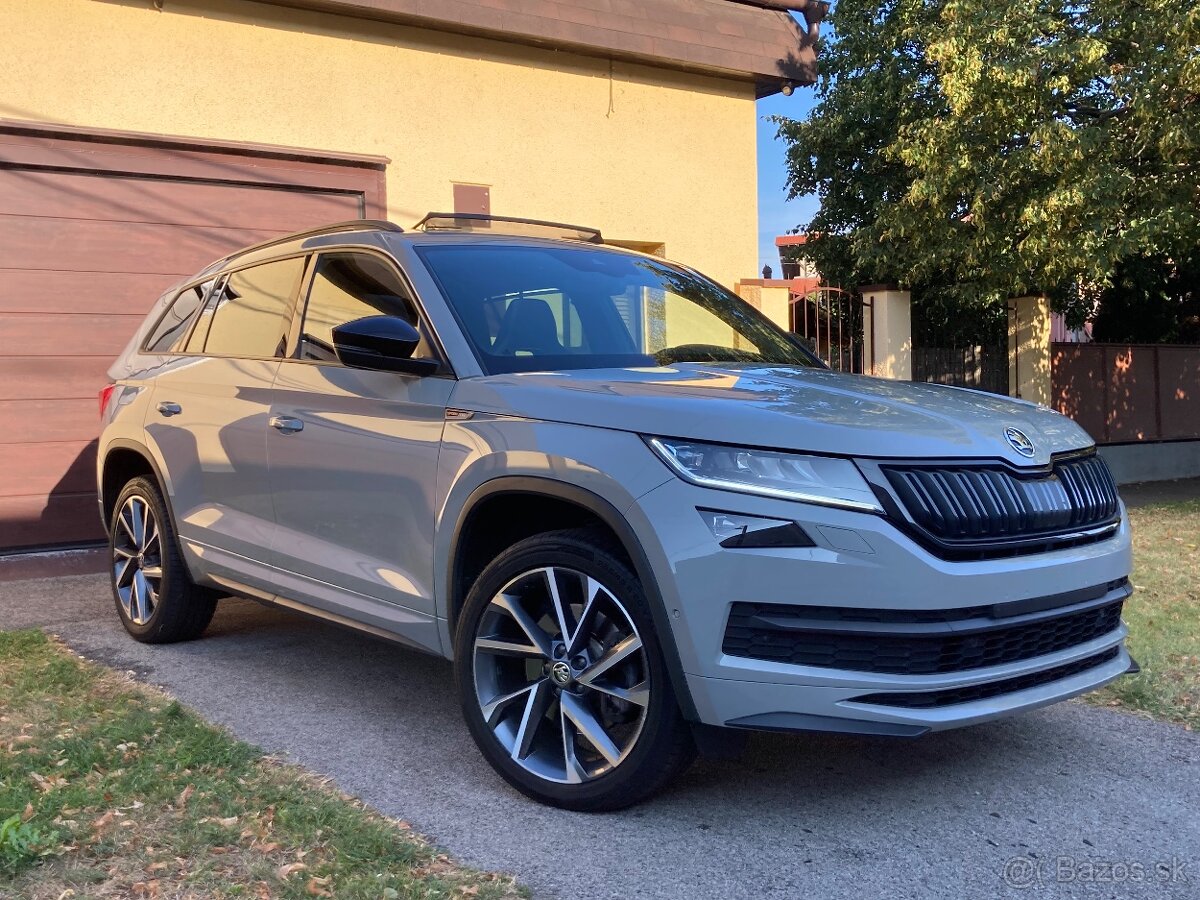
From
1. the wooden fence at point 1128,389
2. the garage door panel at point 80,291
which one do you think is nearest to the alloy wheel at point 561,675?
the garage door panel at point 80,291

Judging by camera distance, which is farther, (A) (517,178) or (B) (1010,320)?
(B) (1010,320)

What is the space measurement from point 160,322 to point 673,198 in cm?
526

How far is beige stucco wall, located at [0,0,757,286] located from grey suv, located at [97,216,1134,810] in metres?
3.75

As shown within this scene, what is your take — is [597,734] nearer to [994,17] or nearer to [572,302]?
[572,302]

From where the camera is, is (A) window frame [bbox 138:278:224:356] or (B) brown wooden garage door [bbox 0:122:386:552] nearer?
(A) window frame [bbox 138:278:224:356]

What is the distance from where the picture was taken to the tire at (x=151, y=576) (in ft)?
17.9

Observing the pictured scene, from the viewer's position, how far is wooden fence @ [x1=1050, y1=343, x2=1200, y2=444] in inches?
568

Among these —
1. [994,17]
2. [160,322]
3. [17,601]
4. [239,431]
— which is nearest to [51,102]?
[160,322]

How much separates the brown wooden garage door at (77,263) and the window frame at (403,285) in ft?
12.3

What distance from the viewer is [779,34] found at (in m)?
10.4

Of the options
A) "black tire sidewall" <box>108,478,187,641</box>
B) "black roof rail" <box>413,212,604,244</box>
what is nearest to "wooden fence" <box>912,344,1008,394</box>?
"black roof rail" <box>413,212,604,244</box>

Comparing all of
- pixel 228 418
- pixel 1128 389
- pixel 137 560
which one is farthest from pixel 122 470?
pixel 1128 389

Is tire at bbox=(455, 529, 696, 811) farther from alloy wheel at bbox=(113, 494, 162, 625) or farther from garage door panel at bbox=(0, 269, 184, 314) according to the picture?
garage door panel at bbox=(0, 269, 184, 314)

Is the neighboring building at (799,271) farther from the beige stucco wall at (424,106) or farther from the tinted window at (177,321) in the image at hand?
the tinted window at (177,321)
